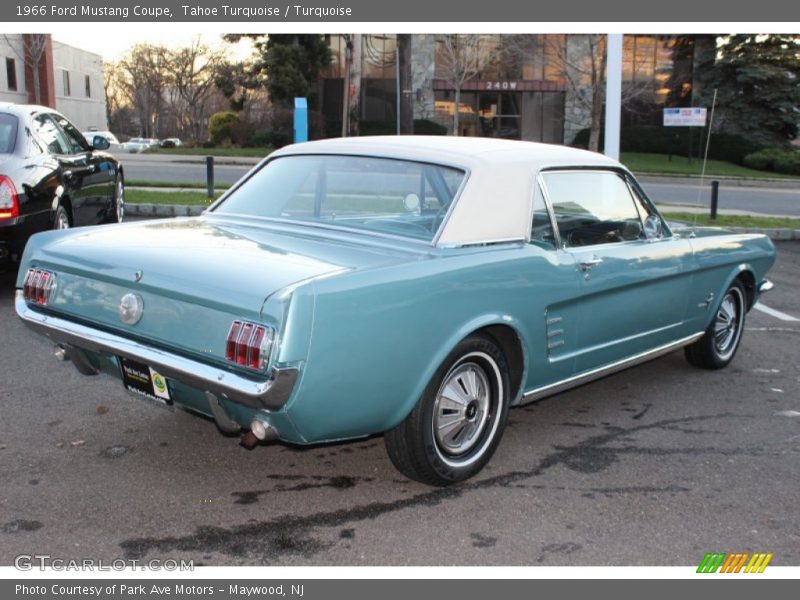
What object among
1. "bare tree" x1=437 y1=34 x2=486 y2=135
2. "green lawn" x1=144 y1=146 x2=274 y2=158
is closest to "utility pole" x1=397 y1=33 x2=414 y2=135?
"bare tree" x1=437 y1=34 x2=486 y2=135

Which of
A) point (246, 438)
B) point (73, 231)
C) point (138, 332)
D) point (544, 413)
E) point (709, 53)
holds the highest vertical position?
point (709, 53)

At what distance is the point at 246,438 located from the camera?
385 centimetres

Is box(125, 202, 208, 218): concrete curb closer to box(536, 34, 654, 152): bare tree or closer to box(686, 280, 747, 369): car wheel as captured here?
box(686, 280, 747, 369): car wheel

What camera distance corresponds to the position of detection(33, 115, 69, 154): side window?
845 centimetres

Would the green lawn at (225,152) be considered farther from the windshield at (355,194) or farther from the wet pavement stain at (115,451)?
the wet pavement stain at (115,451)

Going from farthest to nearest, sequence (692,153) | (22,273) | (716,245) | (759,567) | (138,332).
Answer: (692,153) < (716,245) < (22,273) < (138,332) < (759,567)


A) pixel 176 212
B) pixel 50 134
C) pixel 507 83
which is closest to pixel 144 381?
pixel 50 134

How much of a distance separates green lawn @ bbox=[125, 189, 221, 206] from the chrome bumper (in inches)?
417

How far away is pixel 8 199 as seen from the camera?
7.40 metres

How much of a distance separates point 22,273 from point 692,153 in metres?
36.8

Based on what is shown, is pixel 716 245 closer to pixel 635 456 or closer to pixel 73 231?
pixel 635 456

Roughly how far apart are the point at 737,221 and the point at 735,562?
12.8 m

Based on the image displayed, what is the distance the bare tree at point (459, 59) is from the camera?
117ft

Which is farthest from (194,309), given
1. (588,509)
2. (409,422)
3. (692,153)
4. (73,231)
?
(692,153)
